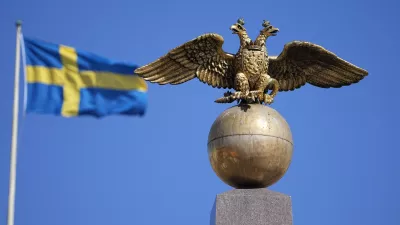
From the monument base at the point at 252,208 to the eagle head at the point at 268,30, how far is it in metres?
3.57

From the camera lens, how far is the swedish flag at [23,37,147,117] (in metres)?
22.4

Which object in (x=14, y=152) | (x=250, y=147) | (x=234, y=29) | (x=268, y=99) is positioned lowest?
(x=14, y=152)

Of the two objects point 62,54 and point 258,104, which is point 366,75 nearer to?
point 258,104

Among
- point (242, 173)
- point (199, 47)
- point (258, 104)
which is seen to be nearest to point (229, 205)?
point (242, 173)

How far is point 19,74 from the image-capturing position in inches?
837

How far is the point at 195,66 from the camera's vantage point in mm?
24328

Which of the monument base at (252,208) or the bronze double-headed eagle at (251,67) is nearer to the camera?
the monument base at (252,208)

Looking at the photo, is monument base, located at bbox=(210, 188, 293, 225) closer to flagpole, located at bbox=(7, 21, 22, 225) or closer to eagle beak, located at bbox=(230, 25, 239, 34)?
eagle beak, located at bbox=(230, 25, 239, 34)

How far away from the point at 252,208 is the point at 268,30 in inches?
158

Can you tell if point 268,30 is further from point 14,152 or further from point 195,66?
point 14,152

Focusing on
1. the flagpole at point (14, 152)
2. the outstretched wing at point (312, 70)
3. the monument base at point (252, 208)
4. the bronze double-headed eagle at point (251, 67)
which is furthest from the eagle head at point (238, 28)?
the flagpole at point (14, 152)

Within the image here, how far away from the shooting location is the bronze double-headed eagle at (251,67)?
23500mm

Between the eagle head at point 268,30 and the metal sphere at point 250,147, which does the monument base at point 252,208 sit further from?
the eagle head at point 268,30

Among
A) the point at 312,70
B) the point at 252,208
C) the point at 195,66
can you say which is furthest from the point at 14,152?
the point at 312,70
